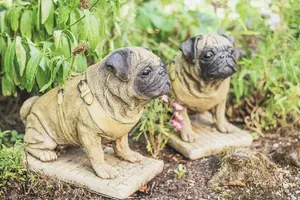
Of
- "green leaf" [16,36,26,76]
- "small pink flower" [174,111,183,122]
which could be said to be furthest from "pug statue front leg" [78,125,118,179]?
"small pink flower" [174,111,183,122]

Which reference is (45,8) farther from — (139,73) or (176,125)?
(176,125)

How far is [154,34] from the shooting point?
5766 mm

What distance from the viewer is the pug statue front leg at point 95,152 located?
11.9 ft

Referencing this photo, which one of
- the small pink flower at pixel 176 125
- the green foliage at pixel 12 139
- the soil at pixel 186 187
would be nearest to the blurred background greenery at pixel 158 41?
the small pink flower at pixel 176 125

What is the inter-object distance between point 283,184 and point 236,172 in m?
0.38

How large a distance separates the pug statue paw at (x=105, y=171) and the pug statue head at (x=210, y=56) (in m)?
1.10

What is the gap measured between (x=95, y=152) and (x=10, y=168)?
66 cm

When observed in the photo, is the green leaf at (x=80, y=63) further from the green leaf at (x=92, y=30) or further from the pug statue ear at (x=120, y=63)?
the pug statue ear at (x=120, y=63)

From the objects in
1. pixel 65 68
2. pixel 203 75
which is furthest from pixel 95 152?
pixel 203 75

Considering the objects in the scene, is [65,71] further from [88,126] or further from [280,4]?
[280,4]

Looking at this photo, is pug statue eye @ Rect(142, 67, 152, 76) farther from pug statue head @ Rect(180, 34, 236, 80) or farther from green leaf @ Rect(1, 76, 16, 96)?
green leaf @ Rect(1, 76, 16, 96)

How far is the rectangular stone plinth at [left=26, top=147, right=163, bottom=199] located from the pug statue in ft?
2.13

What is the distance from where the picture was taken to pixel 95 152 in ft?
12.1

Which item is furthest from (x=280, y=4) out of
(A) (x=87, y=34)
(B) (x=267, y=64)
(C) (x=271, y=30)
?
(A) (x=87, y=34)
